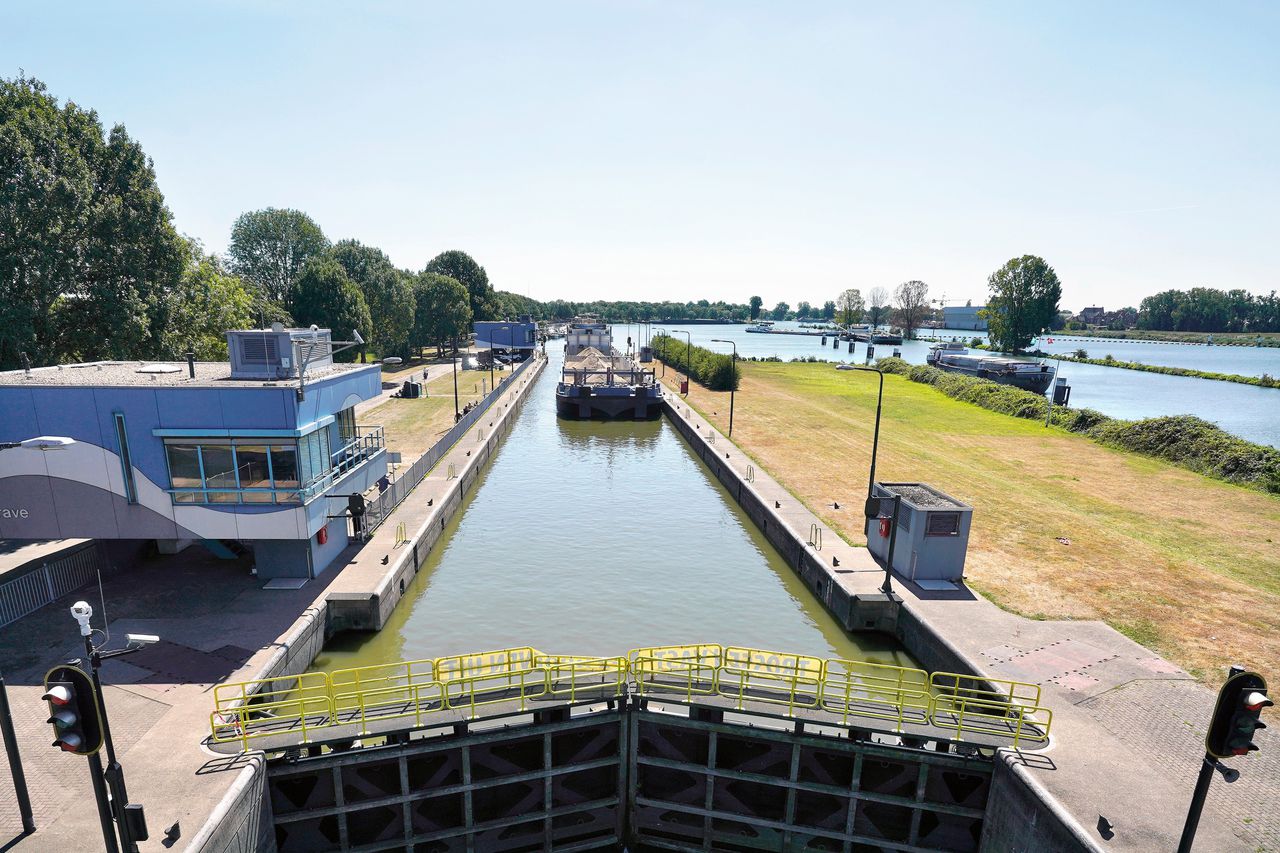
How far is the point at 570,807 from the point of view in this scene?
1342 centimetres

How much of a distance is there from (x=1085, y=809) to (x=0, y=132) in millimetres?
42865

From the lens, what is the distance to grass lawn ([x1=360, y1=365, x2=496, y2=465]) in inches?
1505

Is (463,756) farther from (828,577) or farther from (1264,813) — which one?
Result: (1264,813)

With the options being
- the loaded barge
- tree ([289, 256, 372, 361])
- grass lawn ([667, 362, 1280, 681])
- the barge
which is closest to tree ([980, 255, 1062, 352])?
the barge

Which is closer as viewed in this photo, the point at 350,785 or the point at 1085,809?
the point at 1085,809

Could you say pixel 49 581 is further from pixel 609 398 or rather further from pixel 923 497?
pixel 609 398

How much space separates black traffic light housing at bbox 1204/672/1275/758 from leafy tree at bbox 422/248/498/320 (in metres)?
133

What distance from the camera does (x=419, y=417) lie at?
155ft

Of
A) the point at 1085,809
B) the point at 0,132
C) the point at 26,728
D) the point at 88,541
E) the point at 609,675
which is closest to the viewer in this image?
the point at 1085,809

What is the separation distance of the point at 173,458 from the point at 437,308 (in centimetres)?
8062

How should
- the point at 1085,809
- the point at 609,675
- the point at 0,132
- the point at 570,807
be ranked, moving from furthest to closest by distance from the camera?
the point at 0,132 < the point at 609,675 < the point at 570,807 < the point at 1085,809

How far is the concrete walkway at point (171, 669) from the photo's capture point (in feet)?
33.4

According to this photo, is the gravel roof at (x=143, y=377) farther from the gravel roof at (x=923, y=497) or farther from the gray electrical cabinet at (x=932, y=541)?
the gravel roof at (x=923, y=497)

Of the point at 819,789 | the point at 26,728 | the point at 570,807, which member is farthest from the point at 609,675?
the point at 26,728
